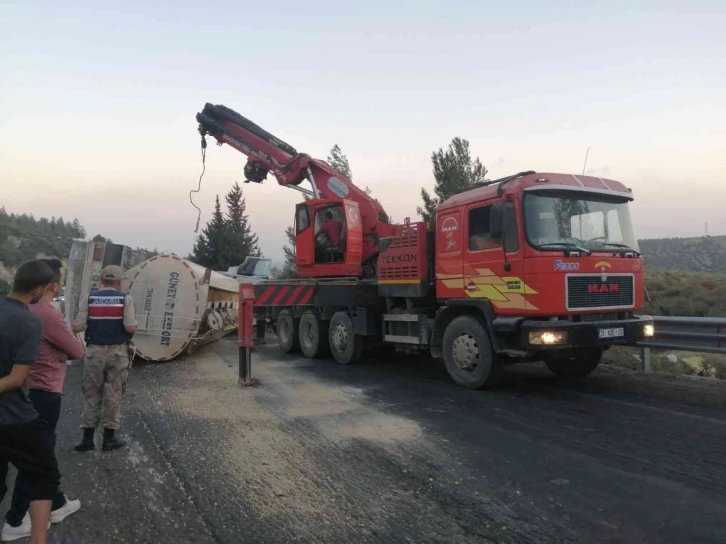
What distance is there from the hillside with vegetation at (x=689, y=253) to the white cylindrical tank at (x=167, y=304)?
108 feet

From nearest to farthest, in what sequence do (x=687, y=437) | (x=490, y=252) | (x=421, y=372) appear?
(x=687, y=437)
(x=490, y=252)
(x=421, y=372)

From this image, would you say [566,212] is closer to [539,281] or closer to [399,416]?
[539,281]

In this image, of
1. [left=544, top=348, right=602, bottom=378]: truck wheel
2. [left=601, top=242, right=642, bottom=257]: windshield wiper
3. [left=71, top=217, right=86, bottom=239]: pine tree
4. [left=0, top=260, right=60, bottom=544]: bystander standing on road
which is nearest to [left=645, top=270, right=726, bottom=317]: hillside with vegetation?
[left=544, top=348, right=602, bottom=378]: truck wheel

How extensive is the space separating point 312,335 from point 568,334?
19.4 ft

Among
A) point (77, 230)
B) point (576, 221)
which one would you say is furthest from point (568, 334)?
point (77, 230)

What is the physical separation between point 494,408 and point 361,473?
261cm

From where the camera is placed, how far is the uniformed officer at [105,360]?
4.98 m

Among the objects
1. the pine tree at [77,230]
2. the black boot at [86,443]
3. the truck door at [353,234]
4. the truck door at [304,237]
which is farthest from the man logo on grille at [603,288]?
the pine tree at [77,230]

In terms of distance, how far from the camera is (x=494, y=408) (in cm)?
634

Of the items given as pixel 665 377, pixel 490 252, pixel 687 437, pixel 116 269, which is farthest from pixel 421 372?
pixel 116 269

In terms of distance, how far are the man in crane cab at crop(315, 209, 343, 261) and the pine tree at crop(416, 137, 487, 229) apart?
7.56 meters

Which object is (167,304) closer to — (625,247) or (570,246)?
(570,246)

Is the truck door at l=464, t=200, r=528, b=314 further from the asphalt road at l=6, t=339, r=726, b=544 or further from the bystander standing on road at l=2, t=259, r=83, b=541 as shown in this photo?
the bystander standing on road at l=2, t=259, r=83, b=541

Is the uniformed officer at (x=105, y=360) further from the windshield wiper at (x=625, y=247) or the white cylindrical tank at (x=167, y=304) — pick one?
the windshield wiper at (x=625, y=247)
